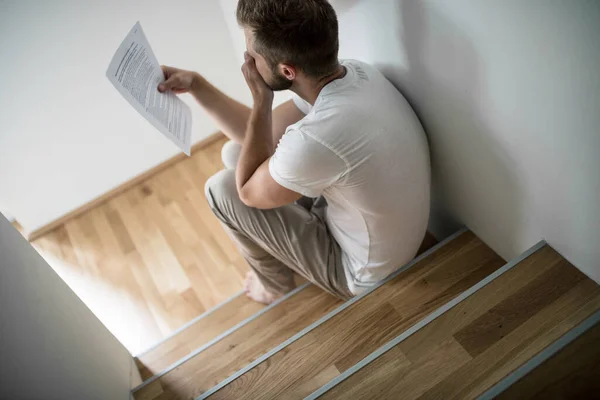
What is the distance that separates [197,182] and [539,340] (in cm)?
178

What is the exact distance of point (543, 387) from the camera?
0.91m

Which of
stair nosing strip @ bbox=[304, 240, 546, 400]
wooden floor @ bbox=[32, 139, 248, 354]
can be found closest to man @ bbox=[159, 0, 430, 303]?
stair nosing strip @ bbox=[304, 240, 546, 400]

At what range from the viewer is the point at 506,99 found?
3.11 feet

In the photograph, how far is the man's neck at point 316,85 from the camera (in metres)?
1.08

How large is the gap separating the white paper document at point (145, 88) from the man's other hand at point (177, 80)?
2 cm

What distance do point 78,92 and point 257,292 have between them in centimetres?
120

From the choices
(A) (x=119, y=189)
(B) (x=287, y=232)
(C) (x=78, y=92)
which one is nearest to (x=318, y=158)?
(B) (x=287, y=232)

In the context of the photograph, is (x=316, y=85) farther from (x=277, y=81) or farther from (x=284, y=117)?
(x=284, y=117)

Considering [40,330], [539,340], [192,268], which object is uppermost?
[40,330]

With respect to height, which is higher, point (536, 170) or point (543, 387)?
point (536, 170)

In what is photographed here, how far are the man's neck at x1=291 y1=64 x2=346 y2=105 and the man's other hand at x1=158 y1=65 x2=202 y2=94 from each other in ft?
1.39

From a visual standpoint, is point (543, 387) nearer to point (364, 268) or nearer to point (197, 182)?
point (364, 268)

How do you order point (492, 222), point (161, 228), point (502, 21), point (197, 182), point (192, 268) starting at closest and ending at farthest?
point (502, 21) < point (492, 222) < point (192, 268) < point (161, 228) < point (197, 182)

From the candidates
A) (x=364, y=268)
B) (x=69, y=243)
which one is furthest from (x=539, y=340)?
(x=69, y=243)
